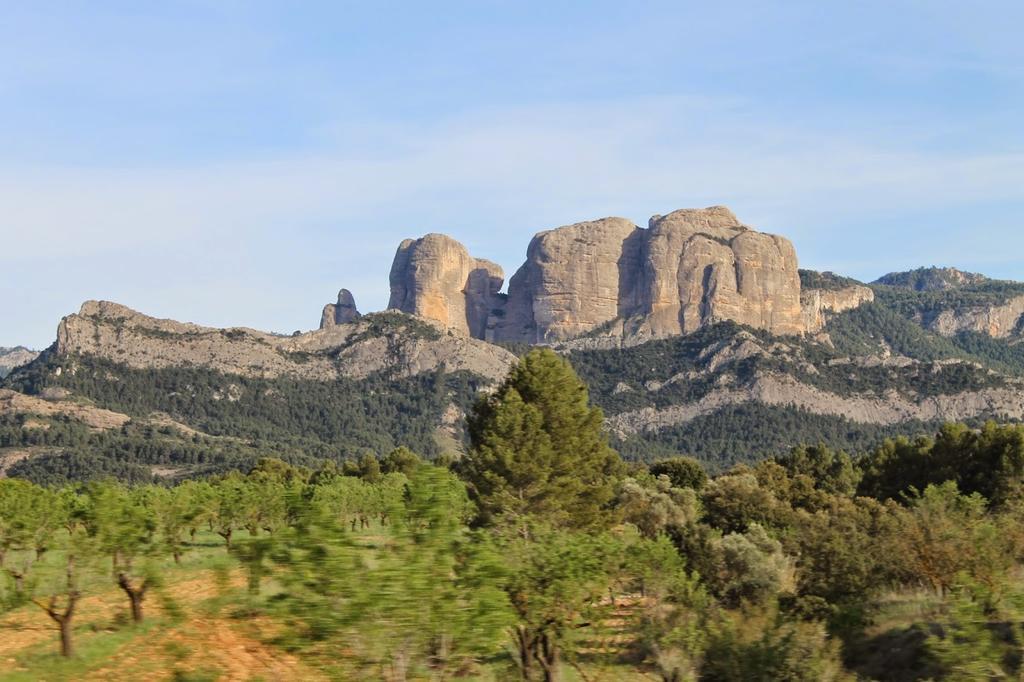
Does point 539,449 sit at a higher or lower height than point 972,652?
higher

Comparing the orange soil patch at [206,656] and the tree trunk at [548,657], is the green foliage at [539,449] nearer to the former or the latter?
the tree trunk at [548,657]

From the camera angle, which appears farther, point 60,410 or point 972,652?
point 60,410

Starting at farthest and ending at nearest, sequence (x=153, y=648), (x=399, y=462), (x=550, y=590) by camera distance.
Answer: (x=399, y=462), (x=153, y=648), (x=550, y=590)

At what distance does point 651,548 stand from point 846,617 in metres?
7.08

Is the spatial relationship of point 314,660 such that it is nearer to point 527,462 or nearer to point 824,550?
point 824,550

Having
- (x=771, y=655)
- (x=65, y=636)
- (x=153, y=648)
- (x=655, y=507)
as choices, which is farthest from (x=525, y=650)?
(x=655, y=507)

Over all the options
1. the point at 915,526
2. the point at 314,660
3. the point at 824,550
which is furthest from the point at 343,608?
the point at 824,550

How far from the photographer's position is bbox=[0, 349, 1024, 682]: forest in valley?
15.0 metres

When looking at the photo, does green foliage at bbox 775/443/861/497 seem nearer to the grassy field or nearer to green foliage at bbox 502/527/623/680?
the grassy field

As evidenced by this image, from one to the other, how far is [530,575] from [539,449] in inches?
975

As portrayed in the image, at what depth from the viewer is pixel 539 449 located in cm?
5100

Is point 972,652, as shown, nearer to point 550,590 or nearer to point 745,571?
point 550,590

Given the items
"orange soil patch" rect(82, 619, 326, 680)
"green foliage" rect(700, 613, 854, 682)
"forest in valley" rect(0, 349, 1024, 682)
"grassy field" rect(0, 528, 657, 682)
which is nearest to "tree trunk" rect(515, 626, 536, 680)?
"forest in valley" rect(0, 349, 1024, 682)

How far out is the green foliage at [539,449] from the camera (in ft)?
164
